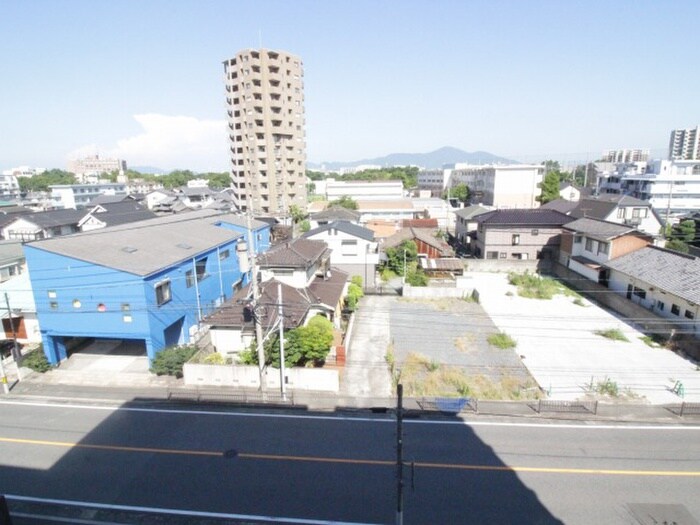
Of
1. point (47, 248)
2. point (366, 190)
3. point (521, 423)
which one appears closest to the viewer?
point (521, 423)

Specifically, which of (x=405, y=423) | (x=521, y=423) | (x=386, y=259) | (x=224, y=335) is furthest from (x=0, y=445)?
(x=386, y=259)

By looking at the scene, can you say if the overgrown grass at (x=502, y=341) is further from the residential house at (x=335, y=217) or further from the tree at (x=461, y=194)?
the tree at (x=461, y=194)

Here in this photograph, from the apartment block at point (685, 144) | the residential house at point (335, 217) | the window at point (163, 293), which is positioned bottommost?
the window at point (163, 293)

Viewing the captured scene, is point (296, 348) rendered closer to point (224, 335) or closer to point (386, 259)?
point (224, 335)

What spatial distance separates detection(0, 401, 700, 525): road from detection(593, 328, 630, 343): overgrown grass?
27.6ft

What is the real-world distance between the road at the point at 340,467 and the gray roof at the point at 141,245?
23.9 feet

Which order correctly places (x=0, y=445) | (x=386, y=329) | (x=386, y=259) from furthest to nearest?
(x=386, y=259), (x=386, y=329), (x=0, y=445)

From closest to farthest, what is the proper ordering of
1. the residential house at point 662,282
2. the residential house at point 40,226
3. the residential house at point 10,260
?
1. the residential house at point 662,282
2. the residential house at point 10,260
3. the residential house at point 40,226

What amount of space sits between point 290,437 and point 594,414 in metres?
11.6

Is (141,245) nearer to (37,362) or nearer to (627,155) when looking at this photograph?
(37,362)

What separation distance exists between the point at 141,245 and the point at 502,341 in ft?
70.2

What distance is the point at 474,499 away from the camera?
10.9 metres

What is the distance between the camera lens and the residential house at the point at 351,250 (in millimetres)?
31906

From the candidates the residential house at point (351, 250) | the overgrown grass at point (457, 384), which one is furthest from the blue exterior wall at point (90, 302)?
the residential house at point (351, 250)
